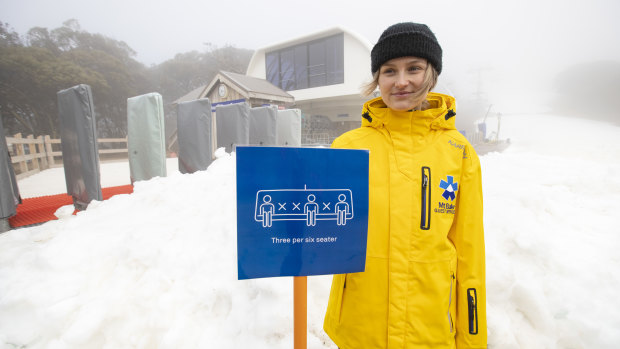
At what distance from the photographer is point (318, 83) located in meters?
15.4

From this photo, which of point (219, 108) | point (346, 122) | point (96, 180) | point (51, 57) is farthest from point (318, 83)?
point (51, 57)

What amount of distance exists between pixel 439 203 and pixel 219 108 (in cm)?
721

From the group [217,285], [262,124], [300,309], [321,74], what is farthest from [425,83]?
[321,74]

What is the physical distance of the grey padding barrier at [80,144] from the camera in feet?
12.5

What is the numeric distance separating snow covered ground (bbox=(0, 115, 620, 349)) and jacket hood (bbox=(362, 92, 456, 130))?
1447 millimetres

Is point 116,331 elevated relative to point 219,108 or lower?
lower

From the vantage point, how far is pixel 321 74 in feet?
50.3

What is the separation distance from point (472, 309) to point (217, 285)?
172cm

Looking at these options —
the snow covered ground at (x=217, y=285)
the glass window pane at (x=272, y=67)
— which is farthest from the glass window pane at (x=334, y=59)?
the snow covered ground at (x=217, y=285)

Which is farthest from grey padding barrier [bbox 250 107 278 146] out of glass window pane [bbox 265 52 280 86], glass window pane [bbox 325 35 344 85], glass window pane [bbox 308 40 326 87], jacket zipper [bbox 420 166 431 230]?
glass window pane [bbox 265 52 280 86]

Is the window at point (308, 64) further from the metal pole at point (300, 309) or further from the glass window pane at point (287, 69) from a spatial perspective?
the metal pole at point (300, 309)

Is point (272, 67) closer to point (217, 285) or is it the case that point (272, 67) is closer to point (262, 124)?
point (262, 124)

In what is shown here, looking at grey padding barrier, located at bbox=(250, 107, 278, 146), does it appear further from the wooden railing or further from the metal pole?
the metal pole

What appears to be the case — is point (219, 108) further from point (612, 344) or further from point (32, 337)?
point (612, 344)
